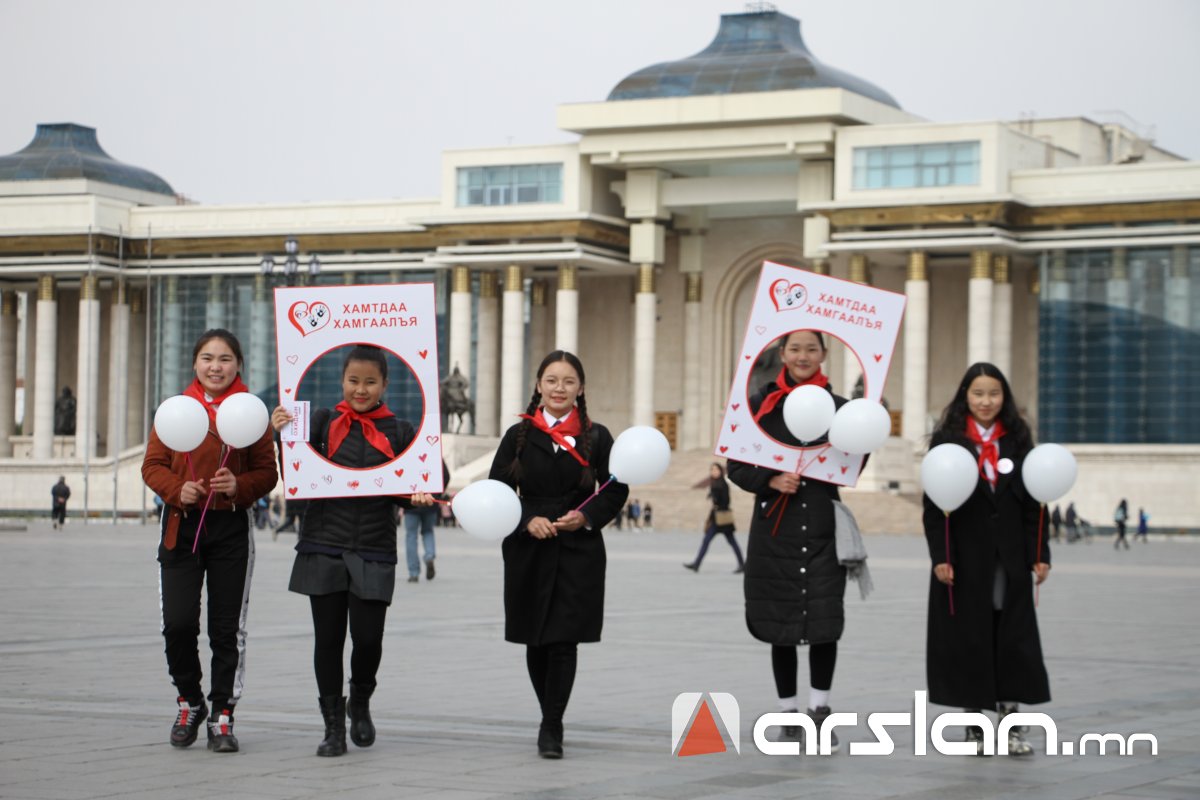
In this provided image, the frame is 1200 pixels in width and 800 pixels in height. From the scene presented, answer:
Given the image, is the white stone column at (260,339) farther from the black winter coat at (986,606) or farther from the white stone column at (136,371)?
the black winter coat at (986,606)

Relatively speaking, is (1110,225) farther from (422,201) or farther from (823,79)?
(422,201)

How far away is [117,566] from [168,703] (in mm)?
15573

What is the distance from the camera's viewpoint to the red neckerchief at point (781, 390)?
30.7ft

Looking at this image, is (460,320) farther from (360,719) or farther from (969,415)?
(360,719)

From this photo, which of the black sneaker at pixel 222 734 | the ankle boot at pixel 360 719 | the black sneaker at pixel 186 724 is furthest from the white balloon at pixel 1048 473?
the black sneaker at pixel 186 724

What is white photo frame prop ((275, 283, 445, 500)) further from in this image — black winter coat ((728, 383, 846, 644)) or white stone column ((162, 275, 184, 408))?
white stone column ((162, 275, 184, 408))

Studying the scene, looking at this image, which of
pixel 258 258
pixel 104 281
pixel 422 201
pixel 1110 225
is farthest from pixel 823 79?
pixel 104 281

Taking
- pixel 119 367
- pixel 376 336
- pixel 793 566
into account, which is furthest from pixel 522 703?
pixel 119 367

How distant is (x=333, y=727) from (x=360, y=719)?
30 centimetres

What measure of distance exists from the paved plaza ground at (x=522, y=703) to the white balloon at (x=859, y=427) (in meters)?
1.32

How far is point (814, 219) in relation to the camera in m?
58.8

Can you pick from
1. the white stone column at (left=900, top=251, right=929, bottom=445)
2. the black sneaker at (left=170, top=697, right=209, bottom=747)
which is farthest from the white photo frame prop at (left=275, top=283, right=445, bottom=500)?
the white stone column at (left=900, top=251, right=929, bottom=445)

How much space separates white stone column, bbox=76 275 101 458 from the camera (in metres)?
66.4

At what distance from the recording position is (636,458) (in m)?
8.95
